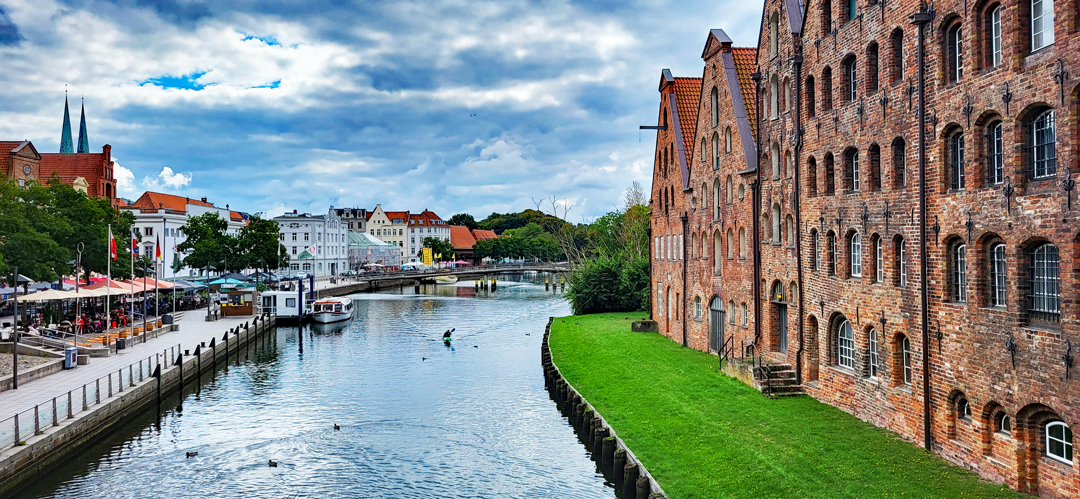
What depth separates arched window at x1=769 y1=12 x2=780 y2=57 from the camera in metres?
28.6

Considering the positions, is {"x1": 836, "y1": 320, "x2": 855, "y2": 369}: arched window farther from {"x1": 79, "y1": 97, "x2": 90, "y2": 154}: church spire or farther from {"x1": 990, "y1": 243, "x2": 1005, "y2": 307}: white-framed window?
{"x1": 79, "y1": 97, "x2": 90, "y2": 154}: church spire

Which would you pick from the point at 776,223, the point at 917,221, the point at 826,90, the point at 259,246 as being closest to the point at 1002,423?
the point at 917,221

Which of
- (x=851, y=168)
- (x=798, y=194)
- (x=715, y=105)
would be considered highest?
(x=715, y=105)

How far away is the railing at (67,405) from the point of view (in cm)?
2044

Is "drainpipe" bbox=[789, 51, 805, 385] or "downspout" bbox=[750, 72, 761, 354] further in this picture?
"downspout" bbox=[750, 72, 761, 354]

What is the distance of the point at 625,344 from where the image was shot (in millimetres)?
39438

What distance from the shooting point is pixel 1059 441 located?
14438mm

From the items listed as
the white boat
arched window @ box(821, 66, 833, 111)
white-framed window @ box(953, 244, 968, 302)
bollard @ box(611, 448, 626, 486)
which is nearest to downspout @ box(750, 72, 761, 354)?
arched window @ box(821, 66, 833, 111)

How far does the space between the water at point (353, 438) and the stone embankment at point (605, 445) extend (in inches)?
17.3

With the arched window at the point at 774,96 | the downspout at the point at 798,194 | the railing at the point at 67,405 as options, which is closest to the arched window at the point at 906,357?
the downspout at the point at 798,194

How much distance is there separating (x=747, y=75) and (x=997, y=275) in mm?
19539

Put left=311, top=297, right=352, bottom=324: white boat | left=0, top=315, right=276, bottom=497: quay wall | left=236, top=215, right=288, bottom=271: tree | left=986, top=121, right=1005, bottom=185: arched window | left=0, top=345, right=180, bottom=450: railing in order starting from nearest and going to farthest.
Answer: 1. left=986, top=121, right=1005, bottom=185: arched window
2. left=0, top=315, right=276, bottom=497: quay wall
3. left=0, top=345, right=180, bottom=450: railing
4. left=311, top=297, right=352, bottom=324: white boat
5. left=236, top=215, right=288, bottom=271: tree

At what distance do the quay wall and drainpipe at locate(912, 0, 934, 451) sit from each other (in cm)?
2242

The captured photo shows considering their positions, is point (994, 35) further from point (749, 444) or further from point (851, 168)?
point (749, 444)
